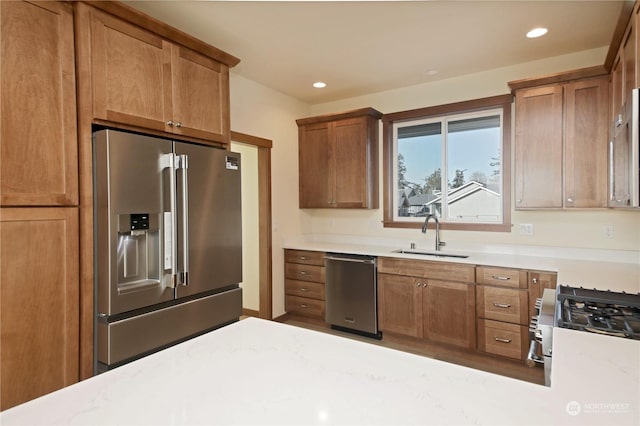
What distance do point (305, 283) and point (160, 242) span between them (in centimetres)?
209

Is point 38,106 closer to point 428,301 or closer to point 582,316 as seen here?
point 582,316

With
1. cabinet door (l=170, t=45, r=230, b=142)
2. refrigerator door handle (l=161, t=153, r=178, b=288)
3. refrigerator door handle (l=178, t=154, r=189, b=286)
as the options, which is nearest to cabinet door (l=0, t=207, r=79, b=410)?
refrigerator door handle (l=161, t=153, r=178, b=288)

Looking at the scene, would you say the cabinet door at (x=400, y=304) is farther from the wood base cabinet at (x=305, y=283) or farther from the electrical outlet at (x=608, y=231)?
the electrical outlet at (x=608, y=231)

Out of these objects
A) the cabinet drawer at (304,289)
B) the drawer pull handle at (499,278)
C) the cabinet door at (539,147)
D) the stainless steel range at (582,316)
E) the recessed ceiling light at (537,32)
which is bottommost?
the cabinet drawer at (304,289)

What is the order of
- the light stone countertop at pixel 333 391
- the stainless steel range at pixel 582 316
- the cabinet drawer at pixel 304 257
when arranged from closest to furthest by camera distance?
the light stone countertop at pixel 333 391
the stainless steel range at pixel 582 316
the cabinet drawer at pixel 304 257

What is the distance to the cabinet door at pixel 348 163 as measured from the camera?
12.9 feet

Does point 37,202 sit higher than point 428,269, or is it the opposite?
point 37,202

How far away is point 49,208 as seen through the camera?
1.78m

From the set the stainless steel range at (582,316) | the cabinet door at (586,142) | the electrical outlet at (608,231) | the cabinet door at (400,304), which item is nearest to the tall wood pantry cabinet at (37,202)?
the stainless steel range at (582,316)

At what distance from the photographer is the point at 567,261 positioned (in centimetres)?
295

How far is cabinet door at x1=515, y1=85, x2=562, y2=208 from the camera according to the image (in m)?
2.85

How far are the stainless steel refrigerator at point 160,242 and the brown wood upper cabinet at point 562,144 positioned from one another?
2.41 m

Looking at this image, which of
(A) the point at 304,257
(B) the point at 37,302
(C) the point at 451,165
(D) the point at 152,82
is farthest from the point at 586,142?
(B) the point at 37,302

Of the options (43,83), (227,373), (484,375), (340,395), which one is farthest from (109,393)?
(43,83)
